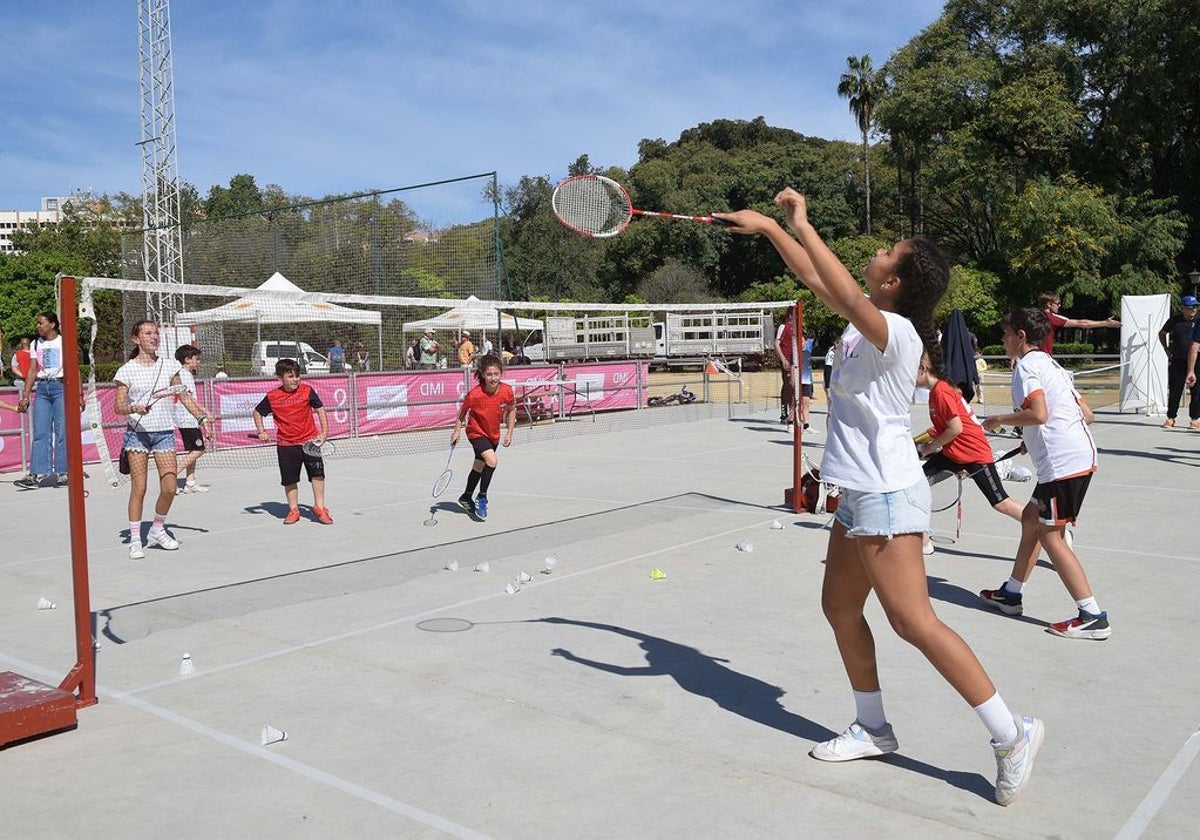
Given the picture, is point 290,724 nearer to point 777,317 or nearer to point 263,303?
point 263,303

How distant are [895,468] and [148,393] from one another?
6.82 metres

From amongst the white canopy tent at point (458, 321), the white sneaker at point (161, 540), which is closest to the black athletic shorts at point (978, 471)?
the white sneaker at point (161, 540)

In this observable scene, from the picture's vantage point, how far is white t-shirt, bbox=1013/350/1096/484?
5.98 meters

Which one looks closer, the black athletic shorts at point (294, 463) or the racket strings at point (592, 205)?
the racket strings at point (592, 205)

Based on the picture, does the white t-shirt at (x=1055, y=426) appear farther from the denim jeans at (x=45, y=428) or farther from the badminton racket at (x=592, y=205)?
the denim jeans at (x=45, y=428)

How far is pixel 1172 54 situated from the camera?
39031 millimetres

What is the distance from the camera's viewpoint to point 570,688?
203 inches

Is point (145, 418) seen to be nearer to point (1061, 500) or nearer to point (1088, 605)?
point (1061, 500)

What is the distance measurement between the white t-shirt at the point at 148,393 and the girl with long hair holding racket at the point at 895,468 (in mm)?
6405

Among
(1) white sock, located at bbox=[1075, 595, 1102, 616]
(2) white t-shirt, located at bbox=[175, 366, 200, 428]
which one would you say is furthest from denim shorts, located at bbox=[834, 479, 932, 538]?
(2) white t-shirt, located at bbox=[175, 366, 200, 428]

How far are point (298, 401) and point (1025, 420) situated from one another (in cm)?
722

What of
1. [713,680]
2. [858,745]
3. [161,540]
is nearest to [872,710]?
[858,745]

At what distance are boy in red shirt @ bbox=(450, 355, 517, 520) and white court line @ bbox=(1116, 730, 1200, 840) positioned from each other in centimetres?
721

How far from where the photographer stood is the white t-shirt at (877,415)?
3.74m
